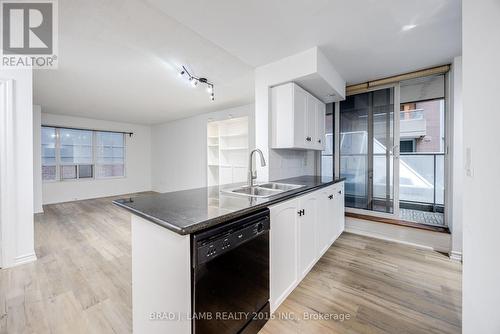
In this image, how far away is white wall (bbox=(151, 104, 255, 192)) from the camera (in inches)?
217

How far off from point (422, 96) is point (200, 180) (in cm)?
525

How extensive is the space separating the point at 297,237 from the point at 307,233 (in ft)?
0.75

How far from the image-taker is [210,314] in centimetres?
100

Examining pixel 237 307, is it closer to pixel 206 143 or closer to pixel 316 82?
pixel 316 82

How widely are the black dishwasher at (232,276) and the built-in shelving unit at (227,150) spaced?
333 cm

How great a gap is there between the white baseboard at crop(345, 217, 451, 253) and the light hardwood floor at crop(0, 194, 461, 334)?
16 cm

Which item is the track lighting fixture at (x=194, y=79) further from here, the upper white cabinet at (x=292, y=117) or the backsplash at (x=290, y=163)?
the backsplash at (x=290, y=163)

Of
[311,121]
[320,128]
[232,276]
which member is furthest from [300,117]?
[232,276]

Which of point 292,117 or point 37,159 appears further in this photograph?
point 37,159

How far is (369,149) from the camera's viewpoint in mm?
3232

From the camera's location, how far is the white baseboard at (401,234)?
2541mm

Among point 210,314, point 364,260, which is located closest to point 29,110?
point 210,314

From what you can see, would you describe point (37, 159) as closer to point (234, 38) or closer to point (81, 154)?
point (81, 154)

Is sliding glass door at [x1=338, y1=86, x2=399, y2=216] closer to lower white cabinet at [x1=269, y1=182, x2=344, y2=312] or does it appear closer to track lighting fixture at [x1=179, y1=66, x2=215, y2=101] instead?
lower white cabinet at [x1=269, y1=182, x2=344, y2=312]
